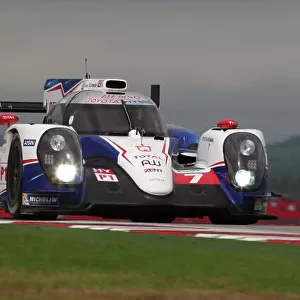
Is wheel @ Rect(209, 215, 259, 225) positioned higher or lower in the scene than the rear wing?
lower

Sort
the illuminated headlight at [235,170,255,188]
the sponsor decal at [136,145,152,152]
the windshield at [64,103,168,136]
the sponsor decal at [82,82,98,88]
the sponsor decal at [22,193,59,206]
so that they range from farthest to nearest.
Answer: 1. the sponsor decal at [82,82,98,88]
2. the windshield at [64,103,168,136]
3. the illuminated headlight at [235,170,255,188]
4. the sponsor decal at [136,145,152,152]
5. the sponsor decal at [22,193,59,206]

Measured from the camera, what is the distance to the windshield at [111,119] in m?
13.5

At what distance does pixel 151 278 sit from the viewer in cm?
619

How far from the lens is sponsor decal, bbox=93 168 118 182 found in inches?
492

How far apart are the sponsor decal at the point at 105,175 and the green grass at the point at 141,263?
10.9 ft

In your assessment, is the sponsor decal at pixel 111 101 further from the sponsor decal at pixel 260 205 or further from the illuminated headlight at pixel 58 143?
the sponsor decal at pixel 260 205

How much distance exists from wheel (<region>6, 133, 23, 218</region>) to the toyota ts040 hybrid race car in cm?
1

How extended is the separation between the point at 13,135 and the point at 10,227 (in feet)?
11.4

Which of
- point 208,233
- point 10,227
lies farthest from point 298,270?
point 10,227

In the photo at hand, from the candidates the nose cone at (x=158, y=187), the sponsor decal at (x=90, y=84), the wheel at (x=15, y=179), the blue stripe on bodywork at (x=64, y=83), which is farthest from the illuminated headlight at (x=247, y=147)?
the blue stripe on bodywork at (x=64, y=83)

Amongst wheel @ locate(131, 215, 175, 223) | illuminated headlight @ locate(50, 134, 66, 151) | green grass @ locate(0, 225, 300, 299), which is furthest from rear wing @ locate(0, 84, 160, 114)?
green grass @ locate(0, 225, 300, 299)

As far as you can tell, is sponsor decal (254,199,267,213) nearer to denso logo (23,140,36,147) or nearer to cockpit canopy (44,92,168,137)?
cockpit canopy (44,92,168,137)

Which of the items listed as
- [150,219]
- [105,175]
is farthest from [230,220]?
[105,175]

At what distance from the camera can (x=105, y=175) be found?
12.5m
